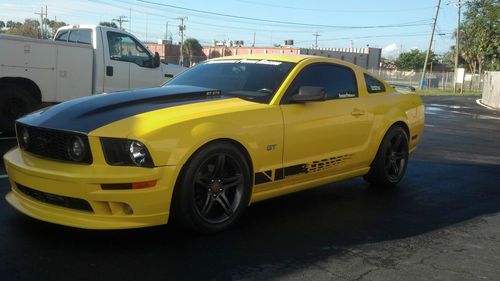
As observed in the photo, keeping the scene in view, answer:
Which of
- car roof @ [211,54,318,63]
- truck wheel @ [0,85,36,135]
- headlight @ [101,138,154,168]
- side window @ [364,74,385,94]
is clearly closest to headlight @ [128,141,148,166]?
headlight @ [101,138,154,168]

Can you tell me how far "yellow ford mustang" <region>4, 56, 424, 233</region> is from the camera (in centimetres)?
414

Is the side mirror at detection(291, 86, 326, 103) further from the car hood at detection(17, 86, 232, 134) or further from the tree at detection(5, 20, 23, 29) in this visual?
the tree at detection(5, 20, 23, 29)

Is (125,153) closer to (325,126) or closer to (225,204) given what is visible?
(225,204)

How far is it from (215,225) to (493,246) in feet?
7.73

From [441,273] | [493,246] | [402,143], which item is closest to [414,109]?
[402,143]

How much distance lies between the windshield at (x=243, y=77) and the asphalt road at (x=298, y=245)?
1158mm

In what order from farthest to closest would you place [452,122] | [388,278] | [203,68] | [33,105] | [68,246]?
1. [452,122]
2. [33,105]
3. [203,68]
4. [68,246]
5. [388,278]

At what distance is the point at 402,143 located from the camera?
6.92 metres

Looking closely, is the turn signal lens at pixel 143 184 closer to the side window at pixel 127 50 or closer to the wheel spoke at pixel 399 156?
the wheel spoke at pixel 399 156

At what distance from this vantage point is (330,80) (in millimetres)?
5980

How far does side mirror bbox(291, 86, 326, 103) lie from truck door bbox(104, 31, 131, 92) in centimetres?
641

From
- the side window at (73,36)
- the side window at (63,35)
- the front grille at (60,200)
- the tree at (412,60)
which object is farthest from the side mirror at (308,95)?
the tree at (412,60)

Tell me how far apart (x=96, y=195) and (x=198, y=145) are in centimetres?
85

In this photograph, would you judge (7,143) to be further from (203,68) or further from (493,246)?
(493,246)
